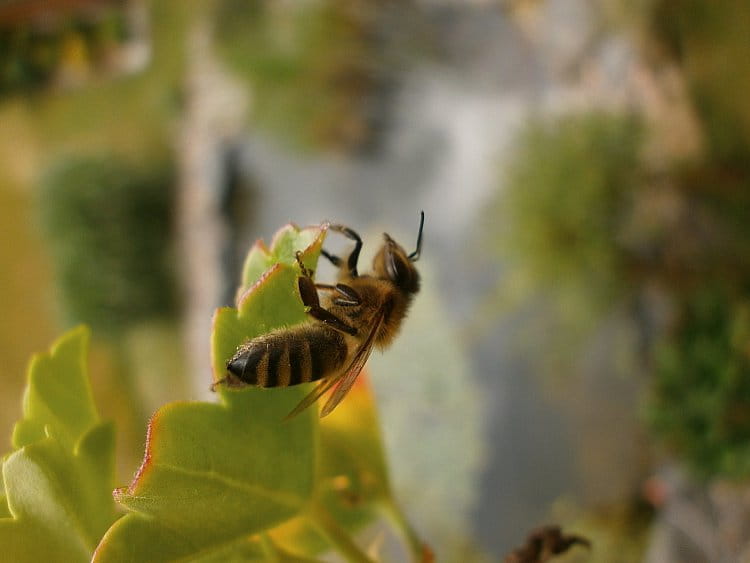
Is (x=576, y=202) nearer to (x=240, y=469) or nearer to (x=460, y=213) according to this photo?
(x=460, y=213)

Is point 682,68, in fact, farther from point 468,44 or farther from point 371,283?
point 371,283

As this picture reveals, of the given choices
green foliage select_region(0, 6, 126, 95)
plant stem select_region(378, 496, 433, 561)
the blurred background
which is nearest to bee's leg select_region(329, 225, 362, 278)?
plant stem select_region(378, 496, 433, 561)

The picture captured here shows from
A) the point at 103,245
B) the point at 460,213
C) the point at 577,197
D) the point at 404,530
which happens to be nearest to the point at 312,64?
the point at 460,213

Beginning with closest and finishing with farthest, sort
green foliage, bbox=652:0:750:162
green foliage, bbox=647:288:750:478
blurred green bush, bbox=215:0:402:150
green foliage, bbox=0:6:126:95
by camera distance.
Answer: green foliage, bbox=647:288:750:478 → green foliage, bbox=652:0:750:162 → green foliage, bbox=0:6:126:95 → blurred green bush, bbox=215:0:402:150

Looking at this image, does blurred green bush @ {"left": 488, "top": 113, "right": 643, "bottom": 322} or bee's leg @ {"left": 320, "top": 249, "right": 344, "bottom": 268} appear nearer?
bee's leg @ {"left": 320, "top": 249, "right": 344, "bottom": 268}

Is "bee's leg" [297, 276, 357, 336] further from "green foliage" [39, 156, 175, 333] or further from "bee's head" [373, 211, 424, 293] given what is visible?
"green foliage" [39, 156, 175, 333]

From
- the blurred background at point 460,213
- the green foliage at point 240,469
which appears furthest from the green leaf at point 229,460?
the blurred background at point 460,213

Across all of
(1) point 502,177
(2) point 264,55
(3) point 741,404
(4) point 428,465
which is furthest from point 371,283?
(2) point 264,55
